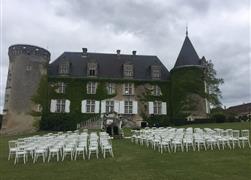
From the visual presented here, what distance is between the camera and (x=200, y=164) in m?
8.62

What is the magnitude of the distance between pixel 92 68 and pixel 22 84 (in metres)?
8.27

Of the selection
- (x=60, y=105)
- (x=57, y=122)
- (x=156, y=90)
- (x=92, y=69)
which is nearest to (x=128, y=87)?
(x=156, y=90)

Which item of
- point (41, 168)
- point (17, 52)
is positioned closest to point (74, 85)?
point (17, 52)

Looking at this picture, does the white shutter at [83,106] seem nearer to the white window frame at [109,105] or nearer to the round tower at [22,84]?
the white window frame at [109,105]

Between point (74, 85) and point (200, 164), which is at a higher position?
point (74, 85)

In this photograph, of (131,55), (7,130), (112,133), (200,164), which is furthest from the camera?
(131,55)

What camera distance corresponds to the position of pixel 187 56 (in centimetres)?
3303

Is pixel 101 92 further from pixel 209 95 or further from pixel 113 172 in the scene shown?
pixel 113 172

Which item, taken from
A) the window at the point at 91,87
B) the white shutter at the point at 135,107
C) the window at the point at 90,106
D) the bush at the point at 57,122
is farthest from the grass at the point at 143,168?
the window at the point at 91,87

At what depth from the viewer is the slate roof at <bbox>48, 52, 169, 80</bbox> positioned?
33188 mm

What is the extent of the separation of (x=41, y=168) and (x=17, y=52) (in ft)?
82.0

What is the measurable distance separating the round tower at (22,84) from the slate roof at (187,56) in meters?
16.3

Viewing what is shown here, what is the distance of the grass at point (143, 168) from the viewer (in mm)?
7148

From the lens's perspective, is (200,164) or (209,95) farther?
(209,95)
